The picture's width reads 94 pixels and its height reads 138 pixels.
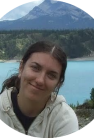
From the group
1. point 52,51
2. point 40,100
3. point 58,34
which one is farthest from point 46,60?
point 58,34

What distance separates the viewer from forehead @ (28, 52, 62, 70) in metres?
1.24

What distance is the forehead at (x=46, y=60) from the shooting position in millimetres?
1236

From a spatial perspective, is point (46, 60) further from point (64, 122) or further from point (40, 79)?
point (64, 122)

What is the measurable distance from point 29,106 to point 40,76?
186 millimetres

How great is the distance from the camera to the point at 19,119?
4.39 ft

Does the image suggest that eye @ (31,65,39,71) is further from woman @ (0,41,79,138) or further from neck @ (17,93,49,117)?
neck @ (17,93,49,117)

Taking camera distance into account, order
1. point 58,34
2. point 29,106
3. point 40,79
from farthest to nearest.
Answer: point 58,34, point 29,106, point 40,79

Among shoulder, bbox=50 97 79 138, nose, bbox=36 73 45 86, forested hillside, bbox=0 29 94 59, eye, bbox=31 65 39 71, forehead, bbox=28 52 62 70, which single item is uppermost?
forested hillside, bbox=0 29 94 59

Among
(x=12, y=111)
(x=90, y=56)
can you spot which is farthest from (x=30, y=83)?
(x=90, y=56)

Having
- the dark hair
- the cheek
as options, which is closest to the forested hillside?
the dark hair

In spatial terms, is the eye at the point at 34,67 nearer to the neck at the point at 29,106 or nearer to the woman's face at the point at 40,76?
the woman's face at the point at 40,76

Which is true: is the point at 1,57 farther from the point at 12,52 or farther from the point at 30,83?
the point at 30,83

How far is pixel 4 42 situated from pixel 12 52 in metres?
Answer: 0.20

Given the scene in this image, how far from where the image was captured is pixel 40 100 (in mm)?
1284
